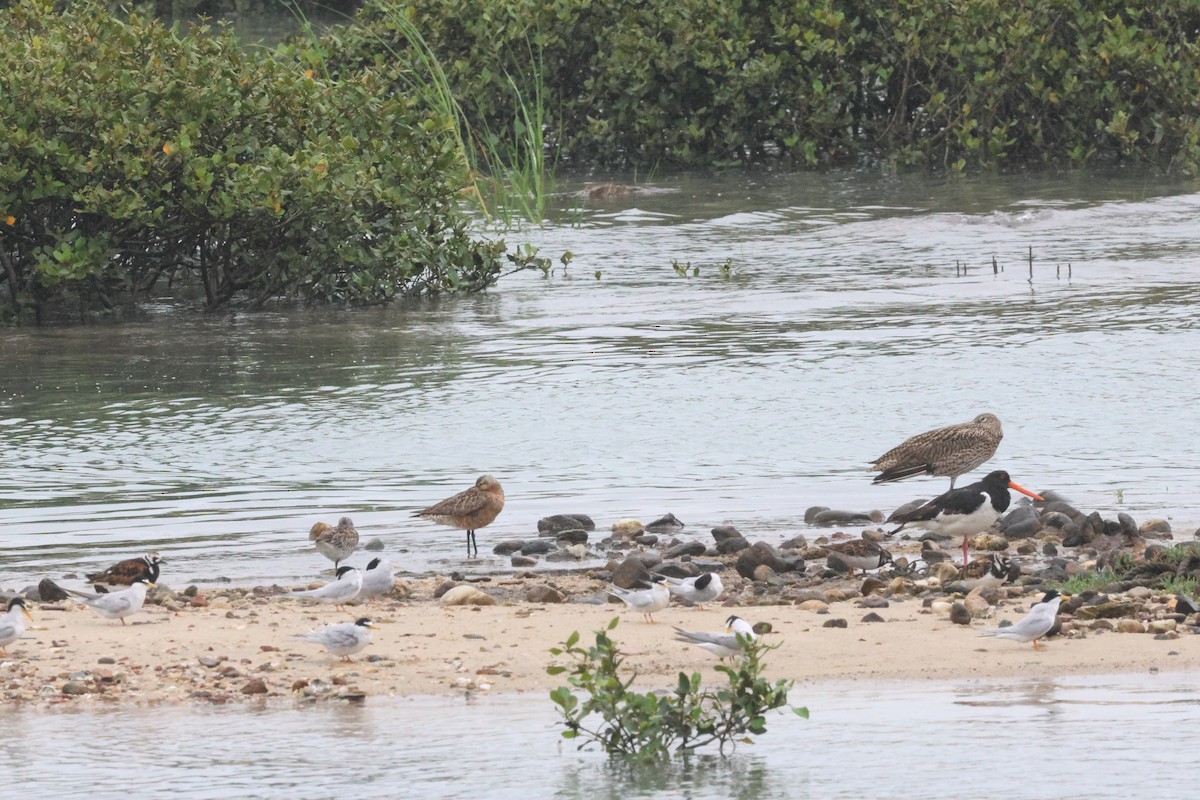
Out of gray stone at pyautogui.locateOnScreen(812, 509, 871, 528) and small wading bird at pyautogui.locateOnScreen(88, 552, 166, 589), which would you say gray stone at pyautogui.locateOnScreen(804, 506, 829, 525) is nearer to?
gray stone at pyautogui.locateOnScreen(812, 509, 871, 528)

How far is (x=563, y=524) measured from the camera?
33.4ft

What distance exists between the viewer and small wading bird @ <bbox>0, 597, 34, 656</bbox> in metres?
7.44

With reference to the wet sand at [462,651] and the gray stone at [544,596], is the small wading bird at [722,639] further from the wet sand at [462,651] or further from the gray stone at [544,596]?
the gray stone at [544,596]

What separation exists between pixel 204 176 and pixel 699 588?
8.99 m

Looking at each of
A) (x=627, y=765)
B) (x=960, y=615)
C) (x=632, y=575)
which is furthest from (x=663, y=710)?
(x=632, y=575)

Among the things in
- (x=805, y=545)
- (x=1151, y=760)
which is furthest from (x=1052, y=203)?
(x=1151, y=760)

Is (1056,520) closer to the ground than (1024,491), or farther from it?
closer to the ground

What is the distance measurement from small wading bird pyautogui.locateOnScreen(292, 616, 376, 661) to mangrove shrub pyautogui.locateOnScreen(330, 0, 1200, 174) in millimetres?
16934

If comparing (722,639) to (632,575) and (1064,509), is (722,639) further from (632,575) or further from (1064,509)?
(1064,509)

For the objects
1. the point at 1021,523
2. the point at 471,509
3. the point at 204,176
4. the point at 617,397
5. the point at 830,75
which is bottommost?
the point at 1021,523

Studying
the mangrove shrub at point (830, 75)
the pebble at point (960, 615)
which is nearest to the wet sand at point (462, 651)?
the pebble at point (960, 615)

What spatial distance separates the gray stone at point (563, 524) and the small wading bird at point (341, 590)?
6.26ft

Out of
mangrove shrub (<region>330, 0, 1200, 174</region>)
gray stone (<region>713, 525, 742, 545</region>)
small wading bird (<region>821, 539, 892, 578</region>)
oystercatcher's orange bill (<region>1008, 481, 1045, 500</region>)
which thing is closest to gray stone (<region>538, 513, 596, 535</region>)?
gray stone (<region>713, 525, 742, 545</region>)

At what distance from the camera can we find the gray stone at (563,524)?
10.1 metres
